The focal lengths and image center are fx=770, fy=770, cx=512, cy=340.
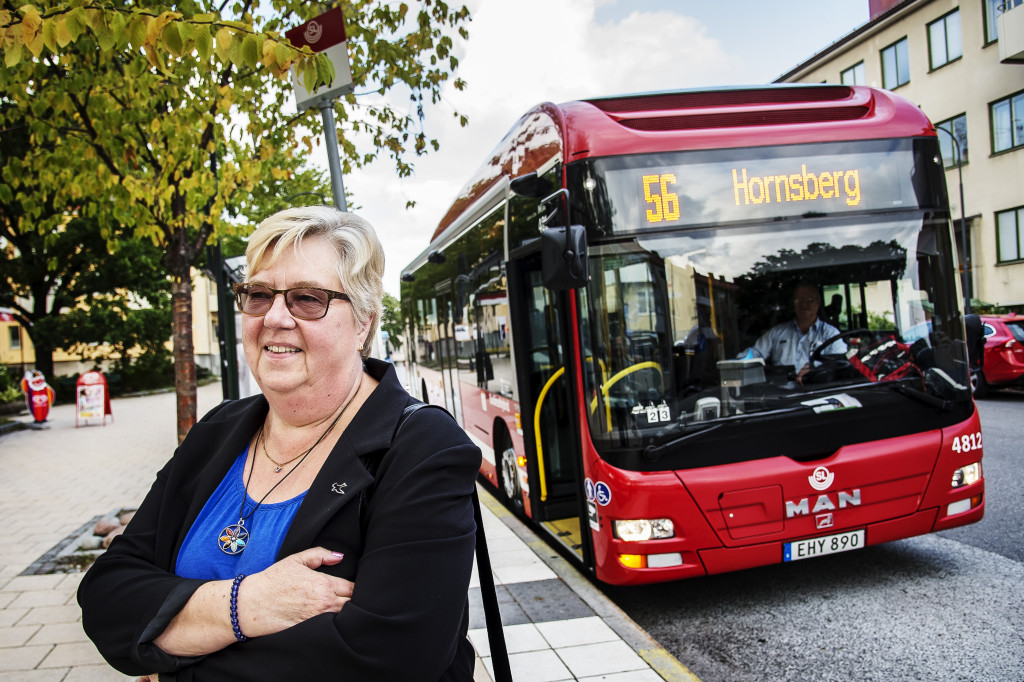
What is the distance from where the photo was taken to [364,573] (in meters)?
1.59

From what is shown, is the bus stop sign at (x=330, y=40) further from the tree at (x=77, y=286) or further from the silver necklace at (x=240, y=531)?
the tree at (x=77, y=286)

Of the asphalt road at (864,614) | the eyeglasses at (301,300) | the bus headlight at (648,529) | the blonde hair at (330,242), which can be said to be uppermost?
the blonde hair at (330,242)

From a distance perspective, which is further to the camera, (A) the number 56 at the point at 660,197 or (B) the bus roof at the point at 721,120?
(B) the bus roof at the point at 721,120

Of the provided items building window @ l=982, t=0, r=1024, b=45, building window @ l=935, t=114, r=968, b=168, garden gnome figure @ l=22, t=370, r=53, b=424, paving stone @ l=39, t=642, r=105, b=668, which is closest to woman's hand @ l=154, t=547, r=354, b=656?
paving stone @ l=39, t=642, r=105, b=668

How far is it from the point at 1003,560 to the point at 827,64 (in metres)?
34.7

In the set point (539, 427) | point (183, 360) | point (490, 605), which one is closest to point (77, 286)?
point (183, 360)

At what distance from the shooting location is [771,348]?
15.5 ft

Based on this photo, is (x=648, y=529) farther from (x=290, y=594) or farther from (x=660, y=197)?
(x=290, y=594)

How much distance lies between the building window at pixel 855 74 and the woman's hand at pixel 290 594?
3659 cm

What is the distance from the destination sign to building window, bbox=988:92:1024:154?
84.3 feet

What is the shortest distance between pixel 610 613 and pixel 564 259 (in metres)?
2.20

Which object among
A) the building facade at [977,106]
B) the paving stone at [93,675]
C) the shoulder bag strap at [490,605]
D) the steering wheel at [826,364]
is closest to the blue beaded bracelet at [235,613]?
the shoulder bag strap at [490,605]

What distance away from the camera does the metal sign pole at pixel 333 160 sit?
4391mm

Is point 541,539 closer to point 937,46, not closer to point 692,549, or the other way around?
point 692,549
